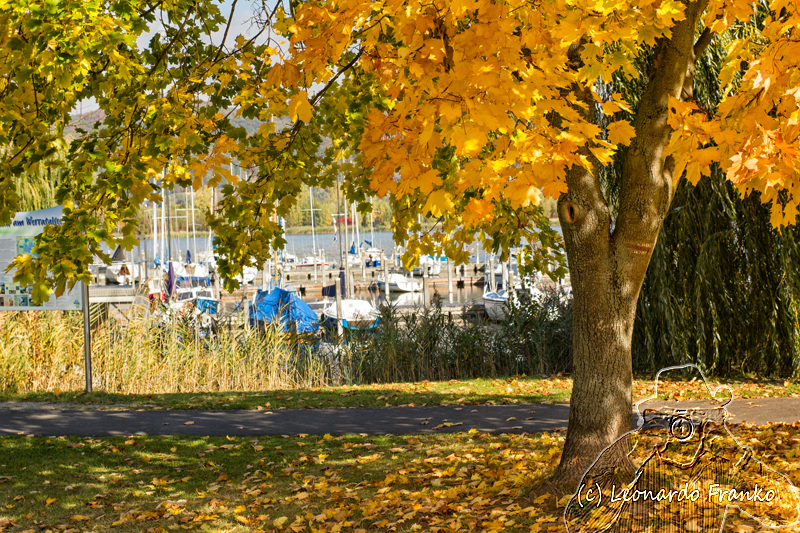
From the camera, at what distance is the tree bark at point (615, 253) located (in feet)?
15.0

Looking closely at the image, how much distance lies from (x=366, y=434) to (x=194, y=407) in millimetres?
2768

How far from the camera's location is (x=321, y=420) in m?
7.96

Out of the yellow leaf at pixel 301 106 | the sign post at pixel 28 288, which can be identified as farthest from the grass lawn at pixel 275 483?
the sign post at pixel 28 288

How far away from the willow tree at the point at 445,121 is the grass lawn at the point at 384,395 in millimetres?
2775

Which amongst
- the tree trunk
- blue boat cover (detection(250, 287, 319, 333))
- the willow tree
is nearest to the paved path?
the willow tree

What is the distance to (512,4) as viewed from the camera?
3.18 meters

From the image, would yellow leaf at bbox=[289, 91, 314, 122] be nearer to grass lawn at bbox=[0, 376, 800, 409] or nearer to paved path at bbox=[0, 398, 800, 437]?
paved path at bbox=[0, 398, 800, 437]

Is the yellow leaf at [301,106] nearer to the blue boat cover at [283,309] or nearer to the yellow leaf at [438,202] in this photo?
the yellow leaf at [438,202]

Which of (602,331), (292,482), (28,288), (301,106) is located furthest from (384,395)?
(301,106)

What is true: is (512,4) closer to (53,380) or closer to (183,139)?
(183,139)


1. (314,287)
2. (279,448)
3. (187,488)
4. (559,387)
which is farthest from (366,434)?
(314,287)

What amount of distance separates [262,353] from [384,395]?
2856mm

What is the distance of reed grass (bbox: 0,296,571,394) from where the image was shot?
1075cm

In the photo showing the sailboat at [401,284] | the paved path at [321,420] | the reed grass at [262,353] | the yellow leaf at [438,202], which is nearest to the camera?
the yellow leaf at [438,202]
